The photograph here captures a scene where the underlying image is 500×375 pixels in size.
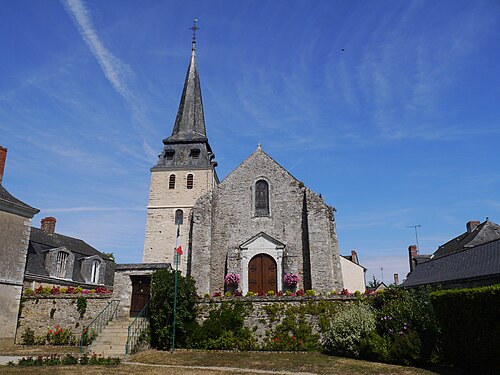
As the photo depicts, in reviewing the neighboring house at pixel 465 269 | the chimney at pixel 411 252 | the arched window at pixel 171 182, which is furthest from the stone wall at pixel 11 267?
the chimney at pixel 411 252

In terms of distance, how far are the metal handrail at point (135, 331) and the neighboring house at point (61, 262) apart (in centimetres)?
886

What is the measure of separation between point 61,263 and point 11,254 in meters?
6.88

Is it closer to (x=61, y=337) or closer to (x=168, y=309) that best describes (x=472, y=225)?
(x=168, y=309)

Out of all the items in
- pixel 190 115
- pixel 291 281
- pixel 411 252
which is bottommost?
pixel 291 281

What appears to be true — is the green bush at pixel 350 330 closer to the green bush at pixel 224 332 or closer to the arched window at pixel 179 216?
the green bush at pixel 224 332

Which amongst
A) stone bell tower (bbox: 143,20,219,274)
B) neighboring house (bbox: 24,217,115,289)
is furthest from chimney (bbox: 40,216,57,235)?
stone bell tower (bbox: 143,20,219,274)

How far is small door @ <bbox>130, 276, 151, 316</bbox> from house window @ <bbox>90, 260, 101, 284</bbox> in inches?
410

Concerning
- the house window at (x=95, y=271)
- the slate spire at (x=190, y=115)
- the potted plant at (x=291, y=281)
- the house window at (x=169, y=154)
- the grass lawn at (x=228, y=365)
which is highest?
the slate spire at (x=190, y=115)

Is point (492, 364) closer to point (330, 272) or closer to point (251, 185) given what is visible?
point (330, 272)

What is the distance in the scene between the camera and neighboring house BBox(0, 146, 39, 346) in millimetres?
14586

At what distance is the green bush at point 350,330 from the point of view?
441 inches

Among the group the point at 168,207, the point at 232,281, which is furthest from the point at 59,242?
the point at 232,281

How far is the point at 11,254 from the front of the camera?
15297 millimetres

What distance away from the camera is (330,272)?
18.1 metres
